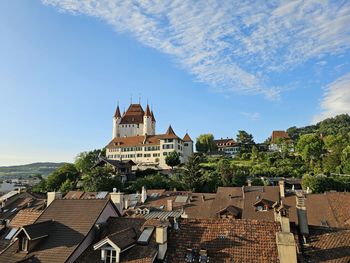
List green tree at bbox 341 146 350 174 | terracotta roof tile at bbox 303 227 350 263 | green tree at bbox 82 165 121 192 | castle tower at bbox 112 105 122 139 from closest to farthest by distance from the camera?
1. terracotta roof tile at bbox 303 227 350 263
2. green tree at bbox 82 165 121 192
3. green tree at bbox 341 146 350 174
4. castle tower at bbox 112 105 122 139

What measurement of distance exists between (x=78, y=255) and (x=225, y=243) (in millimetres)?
8237

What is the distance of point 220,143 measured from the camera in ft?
500

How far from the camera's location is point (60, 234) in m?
18.6

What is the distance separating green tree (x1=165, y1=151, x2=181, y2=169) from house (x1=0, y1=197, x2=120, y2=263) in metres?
87.1

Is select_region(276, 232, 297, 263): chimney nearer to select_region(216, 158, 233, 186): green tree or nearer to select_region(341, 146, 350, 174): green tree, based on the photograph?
select_region(216, 158, 233, 186): green tree

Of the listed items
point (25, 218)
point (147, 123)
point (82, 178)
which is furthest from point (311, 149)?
point (25, 218)

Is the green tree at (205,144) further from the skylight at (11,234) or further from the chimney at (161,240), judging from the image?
the chimney at (161,240)

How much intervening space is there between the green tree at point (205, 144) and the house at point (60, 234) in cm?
12285

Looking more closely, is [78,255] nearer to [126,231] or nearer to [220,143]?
[126,231]

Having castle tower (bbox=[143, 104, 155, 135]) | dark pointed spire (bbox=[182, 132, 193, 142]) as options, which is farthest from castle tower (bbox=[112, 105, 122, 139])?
dark pointed spire (bbox=[182, 132, 193, 142])

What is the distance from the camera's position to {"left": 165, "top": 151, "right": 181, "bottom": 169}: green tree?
354 feet

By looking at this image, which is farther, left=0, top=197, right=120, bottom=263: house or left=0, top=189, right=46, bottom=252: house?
left=0, top=189, right=46, bottom=252: house

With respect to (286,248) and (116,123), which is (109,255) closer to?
(286,248)

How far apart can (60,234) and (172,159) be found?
89.5 metres
